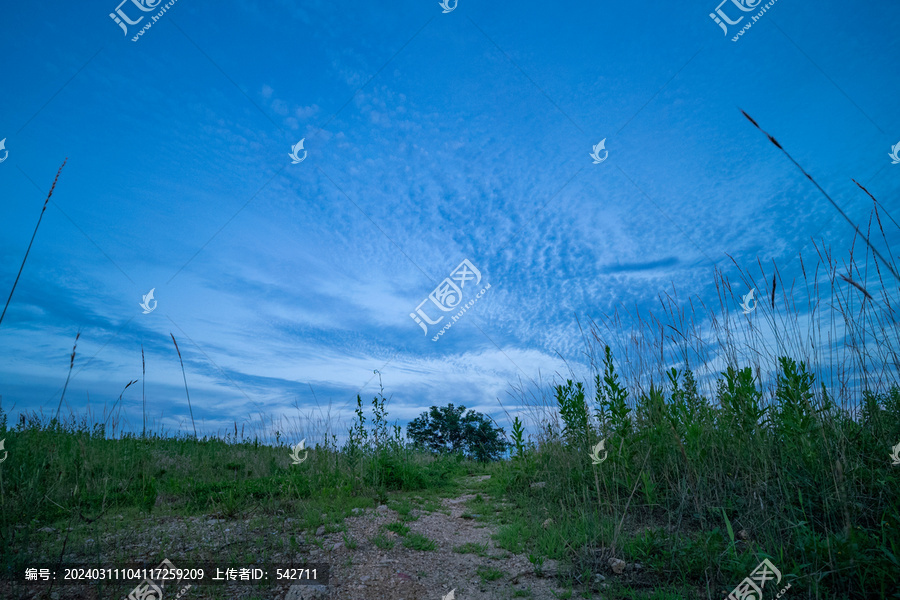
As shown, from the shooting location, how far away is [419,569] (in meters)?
3.73

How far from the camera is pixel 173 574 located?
3559 mm

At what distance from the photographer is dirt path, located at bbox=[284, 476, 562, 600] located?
10.9ft

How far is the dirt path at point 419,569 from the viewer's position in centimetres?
331

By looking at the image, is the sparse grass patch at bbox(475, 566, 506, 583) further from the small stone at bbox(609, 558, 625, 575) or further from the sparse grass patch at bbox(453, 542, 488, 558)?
the small stone at bbox(609, 558, 625, 575)

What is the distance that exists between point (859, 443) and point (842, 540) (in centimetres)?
168

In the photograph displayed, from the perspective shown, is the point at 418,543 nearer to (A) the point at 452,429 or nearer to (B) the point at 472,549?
(B) the point at 472,549

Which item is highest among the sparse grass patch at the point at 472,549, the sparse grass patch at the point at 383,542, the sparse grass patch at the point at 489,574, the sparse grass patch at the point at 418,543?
the sparse grass patch at the point at 383,542

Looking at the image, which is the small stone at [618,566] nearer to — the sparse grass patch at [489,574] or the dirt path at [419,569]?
the dirt path at [419,569]

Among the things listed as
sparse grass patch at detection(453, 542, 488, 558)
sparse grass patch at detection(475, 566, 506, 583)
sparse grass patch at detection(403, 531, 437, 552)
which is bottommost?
sparse grass patch at detection(475, 566, 506, 583)

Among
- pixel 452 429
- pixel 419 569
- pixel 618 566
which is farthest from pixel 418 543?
pixel 452 429

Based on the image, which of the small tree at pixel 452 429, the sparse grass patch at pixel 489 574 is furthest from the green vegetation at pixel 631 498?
the small tree at pixel 452 429

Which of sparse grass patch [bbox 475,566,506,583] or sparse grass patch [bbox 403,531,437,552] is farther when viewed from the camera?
sparse grass patch [bbox 403,531,437,552]

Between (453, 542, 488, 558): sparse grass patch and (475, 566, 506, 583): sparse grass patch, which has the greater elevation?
(453, 542, 488, 558): sparse grass patch

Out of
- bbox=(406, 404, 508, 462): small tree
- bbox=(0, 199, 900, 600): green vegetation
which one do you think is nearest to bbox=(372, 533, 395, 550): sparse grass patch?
bbox=(0, 199, 900, 600): green vegetation
